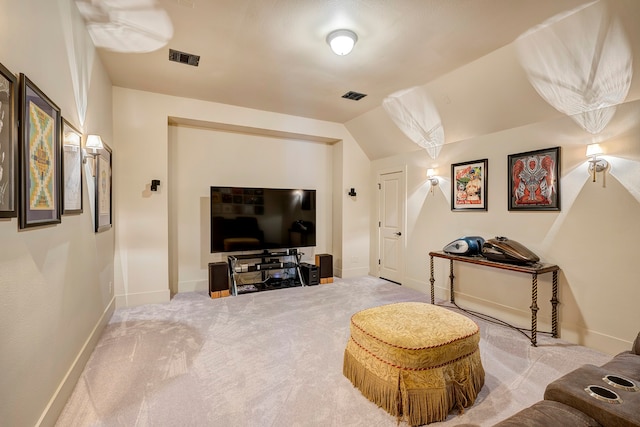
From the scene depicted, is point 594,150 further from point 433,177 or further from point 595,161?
point 433,177

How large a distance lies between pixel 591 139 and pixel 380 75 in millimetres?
2240

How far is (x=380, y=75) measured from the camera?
356 centimetres

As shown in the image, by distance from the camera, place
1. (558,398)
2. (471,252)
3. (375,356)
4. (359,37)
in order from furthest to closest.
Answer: (471,252), (359,37), (375,356), (558,398)

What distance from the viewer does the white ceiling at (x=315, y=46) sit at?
7.84 ft

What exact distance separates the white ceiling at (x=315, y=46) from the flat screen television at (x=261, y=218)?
1.47 meters

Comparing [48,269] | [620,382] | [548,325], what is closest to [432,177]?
[548,325]

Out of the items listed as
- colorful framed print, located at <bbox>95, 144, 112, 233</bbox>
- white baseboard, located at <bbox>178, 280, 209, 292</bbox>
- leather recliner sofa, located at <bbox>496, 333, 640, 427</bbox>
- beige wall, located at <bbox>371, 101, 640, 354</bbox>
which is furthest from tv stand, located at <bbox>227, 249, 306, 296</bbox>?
leather recliner sofa, located at <bbox>496, 333, 640, 427</bbox>

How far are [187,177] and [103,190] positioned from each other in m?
1.55

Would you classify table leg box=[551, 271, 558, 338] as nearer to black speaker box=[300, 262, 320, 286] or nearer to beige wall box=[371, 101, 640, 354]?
beige wall box=[371, 101, 640, 354]

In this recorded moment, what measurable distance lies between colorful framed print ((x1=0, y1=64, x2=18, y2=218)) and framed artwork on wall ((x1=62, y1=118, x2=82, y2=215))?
75 cm

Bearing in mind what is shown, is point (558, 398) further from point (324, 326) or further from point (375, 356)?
point (324, 326)

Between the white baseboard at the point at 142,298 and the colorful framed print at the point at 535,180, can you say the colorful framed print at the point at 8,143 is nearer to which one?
the white baseboard at the point at 142,298

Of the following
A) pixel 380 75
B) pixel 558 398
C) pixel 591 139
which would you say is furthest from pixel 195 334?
pixel 591 139

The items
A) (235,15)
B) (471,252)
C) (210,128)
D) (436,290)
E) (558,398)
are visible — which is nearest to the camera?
(558,398)
